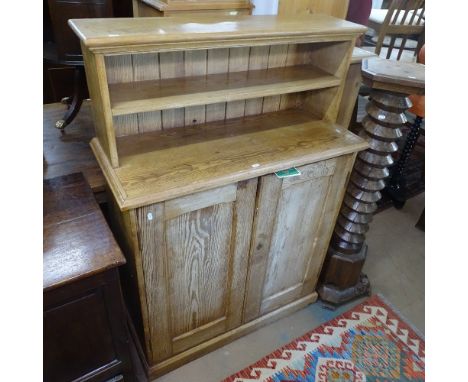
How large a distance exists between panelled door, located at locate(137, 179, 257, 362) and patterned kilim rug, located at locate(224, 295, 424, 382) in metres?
0.30

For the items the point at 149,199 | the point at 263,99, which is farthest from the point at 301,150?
the point at 149,199

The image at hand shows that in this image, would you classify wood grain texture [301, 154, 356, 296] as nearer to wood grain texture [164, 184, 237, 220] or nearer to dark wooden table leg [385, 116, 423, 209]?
wood grain texture [164, 184, 237, 220]

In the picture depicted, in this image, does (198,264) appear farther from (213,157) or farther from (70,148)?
(70,148)

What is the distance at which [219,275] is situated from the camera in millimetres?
1401

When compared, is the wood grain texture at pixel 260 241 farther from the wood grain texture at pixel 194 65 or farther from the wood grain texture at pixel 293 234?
the wood grain texture at pixel 194 65

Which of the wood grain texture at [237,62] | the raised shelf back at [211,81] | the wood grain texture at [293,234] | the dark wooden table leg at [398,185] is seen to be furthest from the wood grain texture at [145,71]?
the dark wooden table leg at [398,185]

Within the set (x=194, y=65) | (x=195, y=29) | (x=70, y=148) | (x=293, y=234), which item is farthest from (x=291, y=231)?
(x=70, y=148)

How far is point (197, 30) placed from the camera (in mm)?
1003

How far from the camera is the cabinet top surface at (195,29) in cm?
90

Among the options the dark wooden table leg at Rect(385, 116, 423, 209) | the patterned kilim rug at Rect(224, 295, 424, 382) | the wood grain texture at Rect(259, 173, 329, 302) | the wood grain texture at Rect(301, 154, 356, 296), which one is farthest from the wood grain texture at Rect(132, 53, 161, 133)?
the dark wooden table leg at Rect(385, 116, 423, 209)

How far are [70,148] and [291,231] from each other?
105cm

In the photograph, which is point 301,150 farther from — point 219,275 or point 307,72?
point 219,275

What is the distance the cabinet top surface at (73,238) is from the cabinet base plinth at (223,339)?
28.3 inches
